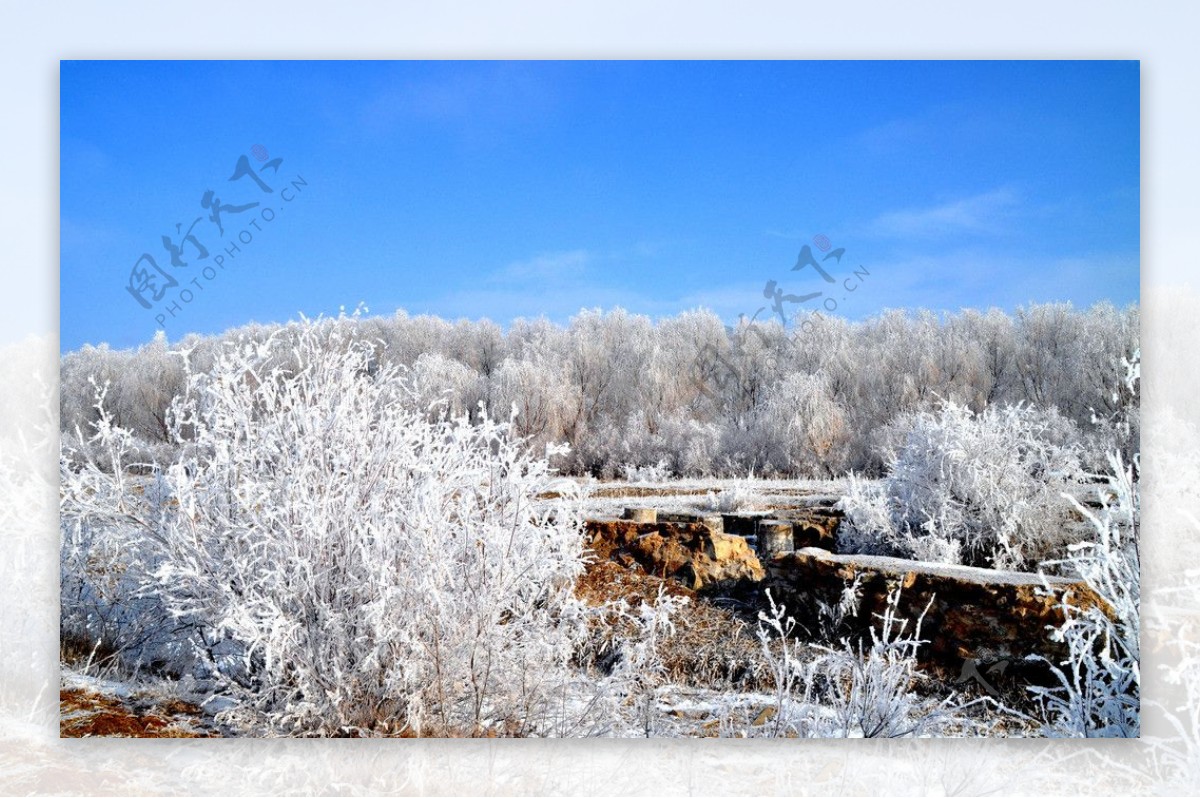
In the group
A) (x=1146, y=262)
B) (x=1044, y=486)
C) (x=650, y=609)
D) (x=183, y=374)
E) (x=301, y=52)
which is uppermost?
(x=301, y=52)

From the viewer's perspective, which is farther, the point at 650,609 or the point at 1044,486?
the point at 1044,486

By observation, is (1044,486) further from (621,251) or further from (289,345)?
(289,345)

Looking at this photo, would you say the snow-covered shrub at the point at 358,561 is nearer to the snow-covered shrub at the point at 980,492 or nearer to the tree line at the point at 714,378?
the tree line at the point at 714,378

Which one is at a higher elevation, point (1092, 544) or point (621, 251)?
point (621, 251)

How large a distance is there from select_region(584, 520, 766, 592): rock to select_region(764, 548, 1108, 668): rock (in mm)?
120

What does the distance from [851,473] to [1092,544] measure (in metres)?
0.82

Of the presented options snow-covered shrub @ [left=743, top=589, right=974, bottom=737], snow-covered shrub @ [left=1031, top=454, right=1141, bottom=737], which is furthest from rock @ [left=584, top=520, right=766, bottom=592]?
snow-covered shrub @ [left=1031, top=454, right=1141, bottom=737]

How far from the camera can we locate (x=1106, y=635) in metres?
3.87

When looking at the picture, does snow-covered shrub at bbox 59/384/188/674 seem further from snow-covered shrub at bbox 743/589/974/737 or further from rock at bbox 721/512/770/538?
snow-covered shrub at bbox 743/589/974/737

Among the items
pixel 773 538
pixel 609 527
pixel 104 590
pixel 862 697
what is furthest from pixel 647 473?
pixel 104 590

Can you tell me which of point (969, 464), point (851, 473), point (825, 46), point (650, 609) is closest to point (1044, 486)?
point (969, 464)

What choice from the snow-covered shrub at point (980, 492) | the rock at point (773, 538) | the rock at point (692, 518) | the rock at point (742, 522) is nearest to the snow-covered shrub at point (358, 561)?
the rock at point (692, 518)

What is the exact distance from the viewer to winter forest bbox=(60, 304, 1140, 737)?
360 cm

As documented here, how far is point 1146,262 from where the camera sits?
4.02 meters
